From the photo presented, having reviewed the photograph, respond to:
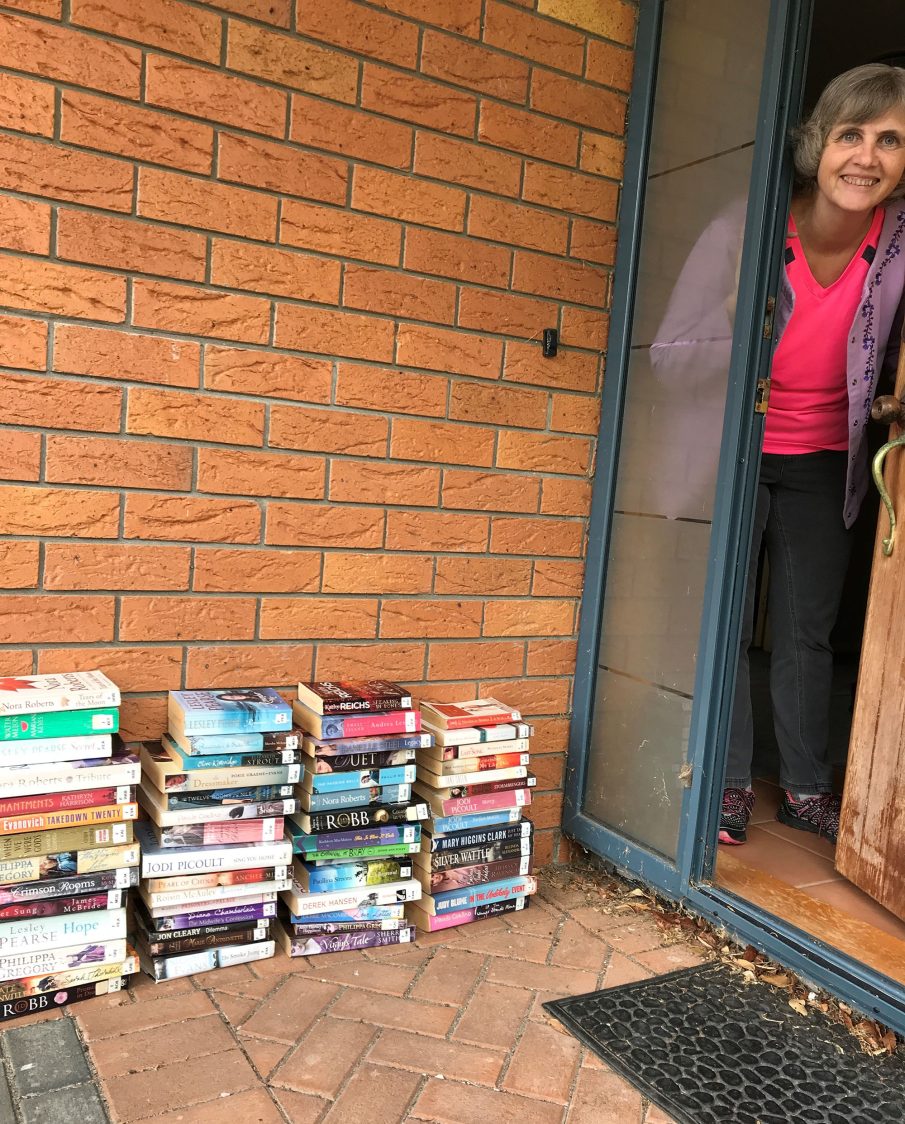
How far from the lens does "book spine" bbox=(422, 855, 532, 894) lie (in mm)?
2432

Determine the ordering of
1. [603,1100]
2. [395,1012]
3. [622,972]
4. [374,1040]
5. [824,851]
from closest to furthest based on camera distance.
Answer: [603,1100] → [374,1040] → [395,1012] → [622,972] → [824,851]

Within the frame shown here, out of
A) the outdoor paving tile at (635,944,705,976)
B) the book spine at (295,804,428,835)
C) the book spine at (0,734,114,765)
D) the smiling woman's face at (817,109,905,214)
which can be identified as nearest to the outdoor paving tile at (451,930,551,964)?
the outdoor paving tile at (635,944,705,976)

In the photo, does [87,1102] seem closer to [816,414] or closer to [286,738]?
[286,738]

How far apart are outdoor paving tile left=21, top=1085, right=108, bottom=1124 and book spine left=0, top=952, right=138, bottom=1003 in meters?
0.29

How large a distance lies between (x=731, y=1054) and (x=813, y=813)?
4.14 ft

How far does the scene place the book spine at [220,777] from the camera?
2092 mm

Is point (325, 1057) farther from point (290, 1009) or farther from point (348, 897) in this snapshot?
point (348, 897)

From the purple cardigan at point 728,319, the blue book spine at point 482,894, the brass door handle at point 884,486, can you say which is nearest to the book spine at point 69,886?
the blue book spine at point 482,894

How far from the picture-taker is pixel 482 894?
2508mm

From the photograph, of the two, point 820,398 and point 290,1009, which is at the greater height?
point 820,398

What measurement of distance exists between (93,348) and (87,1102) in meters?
1.54

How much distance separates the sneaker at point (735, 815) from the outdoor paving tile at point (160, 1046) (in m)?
1.61

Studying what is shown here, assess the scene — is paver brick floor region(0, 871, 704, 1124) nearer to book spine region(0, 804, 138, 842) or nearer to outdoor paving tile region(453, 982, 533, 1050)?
outdoor paving tile region(453, 982, 533, 1050)

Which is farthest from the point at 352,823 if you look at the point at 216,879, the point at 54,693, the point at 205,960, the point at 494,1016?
the point at 54,693
